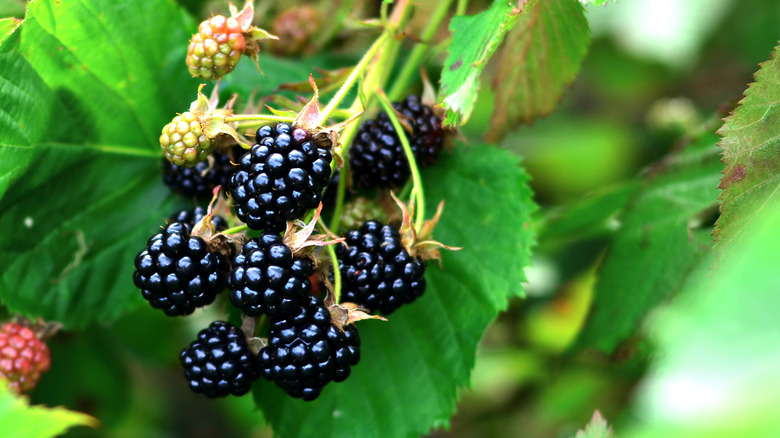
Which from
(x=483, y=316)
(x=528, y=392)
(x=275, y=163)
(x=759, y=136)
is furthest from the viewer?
(x=528, y=392)

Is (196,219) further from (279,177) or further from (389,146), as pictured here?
(389,146)

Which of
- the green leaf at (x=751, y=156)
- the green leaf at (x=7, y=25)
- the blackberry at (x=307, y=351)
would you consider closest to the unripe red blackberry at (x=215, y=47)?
the green leaf at (x=7, y=25)

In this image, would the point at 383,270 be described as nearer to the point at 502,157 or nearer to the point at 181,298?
the point at 181,298

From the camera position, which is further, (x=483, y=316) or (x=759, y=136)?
(x=483, y=316)

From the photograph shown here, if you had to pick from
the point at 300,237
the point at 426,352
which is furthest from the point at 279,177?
the point at 426,352

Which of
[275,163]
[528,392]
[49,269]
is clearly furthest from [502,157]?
[528,392]

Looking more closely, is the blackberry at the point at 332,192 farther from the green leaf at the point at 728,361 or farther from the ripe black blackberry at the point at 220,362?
the green leaf at the point at 728,361
